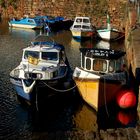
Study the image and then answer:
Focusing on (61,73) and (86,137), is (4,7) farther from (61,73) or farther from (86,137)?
(86,137)

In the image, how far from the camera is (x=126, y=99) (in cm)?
2300

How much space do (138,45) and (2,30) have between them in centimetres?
2590

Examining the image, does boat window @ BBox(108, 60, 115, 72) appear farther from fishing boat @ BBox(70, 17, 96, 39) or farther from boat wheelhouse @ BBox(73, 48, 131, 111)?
fishing boat @ BBox(70, 17, 96, 39)

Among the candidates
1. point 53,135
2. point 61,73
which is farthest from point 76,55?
point 53,135

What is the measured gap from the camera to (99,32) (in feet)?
155

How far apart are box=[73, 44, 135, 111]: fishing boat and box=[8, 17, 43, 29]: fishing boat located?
30.0 m

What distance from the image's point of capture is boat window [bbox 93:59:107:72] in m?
23.5

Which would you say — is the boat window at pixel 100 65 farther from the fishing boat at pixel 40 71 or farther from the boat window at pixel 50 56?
the boat window at pixel 50 56

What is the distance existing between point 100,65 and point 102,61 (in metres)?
0.23

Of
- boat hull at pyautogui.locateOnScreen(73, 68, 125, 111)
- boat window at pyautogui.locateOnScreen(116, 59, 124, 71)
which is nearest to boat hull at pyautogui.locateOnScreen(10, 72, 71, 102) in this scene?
boat hull at pyautogui.locateOnScreen(73, 68, 125, 111)

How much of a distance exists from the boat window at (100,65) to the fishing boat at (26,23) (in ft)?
100

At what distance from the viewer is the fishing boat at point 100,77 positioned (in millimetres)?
22453

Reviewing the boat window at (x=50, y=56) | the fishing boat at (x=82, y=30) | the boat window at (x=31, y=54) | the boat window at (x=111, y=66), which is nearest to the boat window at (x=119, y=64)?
the boat window at (x=111, y=66)

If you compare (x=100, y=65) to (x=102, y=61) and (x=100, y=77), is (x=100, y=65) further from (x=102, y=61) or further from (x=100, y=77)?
(x=100, y=77)
